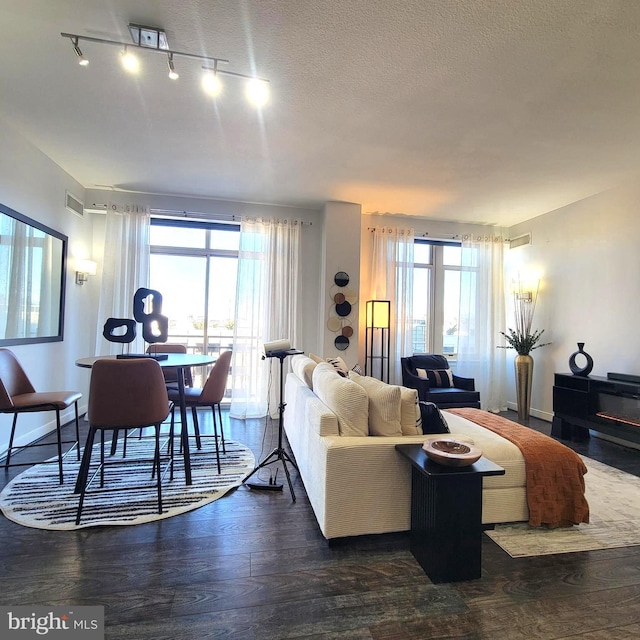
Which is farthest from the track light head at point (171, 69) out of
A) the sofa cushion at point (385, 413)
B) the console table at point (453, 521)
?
the console table at point (453, 521)

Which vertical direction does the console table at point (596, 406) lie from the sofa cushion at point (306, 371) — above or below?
below

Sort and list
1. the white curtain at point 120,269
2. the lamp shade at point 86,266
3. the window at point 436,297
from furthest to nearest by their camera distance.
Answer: the window at point 436,297
the white curtain at point 120,269
the lamp shade at point 86,266

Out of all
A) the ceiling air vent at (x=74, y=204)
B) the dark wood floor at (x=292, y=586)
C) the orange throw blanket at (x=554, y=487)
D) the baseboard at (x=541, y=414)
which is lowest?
the dark wood floor at (x=292, y=586)

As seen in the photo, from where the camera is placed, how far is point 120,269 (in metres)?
4.45

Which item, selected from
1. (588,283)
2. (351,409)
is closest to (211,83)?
(351,409)

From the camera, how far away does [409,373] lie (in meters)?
4.75

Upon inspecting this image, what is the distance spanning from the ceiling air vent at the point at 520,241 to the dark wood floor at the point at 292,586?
4.27 meters

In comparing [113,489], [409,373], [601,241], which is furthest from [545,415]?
[113,489]

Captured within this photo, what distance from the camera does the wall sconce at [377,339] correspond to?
481 centimetres

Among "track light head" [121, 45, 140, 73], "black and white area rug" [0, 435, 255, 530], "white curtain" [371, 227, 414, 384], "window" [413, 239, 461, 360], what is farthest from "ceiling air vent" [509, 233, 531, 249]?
"track light head" [121, 45, 140, 73]

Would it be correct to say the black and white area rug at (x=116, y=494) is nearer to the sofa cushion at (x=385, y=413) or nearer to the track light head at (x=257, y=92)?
the sofa cushion at (x=385, y=413)

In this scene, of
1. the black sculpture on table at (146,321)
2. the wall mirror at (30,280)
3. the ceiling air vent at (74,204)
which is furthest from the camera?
the ceiling air vent at (74,204)

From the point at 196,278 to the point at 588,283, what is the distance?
504 cm

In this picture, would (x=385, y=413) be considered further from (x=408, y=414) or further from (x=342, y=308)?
(x=342, y=308)
